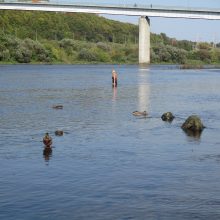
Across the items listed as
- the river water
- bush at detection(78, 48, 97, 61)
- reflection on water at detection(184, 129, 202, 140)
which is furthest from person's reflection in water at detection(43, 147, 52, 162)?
bush at detection(78, 48, 97, 61)

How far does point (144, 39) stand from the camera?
168 m

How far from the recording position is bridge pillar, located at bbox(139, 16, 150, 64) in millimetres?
162875

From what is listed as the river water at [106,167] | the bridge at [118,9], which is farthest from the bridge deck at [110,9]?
the river water at [106,167]

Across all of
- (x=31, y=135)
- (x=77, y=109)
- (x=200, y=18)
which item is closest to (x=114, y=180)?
(x=31, y=135)

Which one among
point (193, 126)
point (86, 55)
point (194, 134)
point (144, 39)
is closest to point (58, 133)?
point (194, 134)

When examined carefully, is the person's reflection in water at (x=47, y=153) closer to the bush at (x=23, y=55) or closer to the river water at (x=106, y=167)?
the river water at (x=106, y=167)

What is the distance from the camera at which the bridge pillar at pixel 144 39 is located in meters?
163

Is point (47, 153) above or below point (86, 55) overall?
below

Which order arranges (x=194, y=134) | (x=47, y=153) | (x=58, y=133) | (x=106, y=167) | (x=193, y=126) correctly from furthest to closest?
(x=193, y=126)
(x=194, y=134)
(x=58, y=133)
(x=47, y=153)
(x=106, y=167)

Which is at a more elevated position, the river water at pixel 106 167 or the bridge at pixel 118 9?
the bridge at pixel 118 9

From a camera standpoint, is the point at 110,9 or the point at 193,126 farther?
the point at 110,9

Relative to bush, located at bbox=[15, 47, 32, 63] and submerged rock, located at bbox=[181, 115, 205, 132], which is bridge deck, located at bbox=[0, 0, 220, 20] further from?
submerged rock, located at bbox=[181, 115, 205, 132]

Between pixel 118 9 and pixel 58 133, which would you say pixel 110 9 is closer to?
pixel 118 9

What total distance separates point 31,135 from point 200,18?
4873 inches
